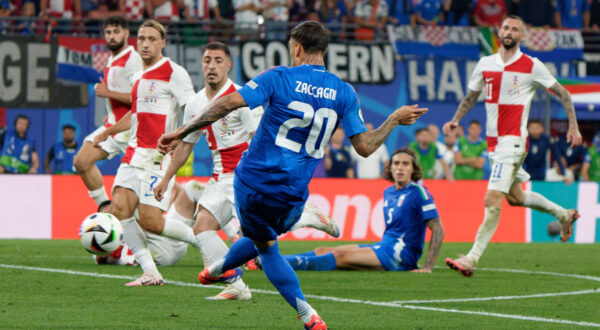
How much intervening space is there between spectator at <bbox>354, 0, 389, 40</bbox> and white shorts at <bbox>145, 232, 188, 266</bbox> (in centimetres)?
1105

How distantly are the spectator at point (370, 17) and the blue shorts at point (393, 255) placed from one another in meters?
10.9

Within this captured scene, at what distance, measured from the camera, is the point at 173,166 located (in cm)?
748

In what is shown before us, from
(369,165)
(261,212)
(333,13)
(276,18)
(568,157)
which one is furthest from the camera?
(333,13)

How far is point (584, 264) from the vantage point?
11781 millimetres

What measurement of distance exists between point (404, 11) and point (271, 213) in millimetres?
16466

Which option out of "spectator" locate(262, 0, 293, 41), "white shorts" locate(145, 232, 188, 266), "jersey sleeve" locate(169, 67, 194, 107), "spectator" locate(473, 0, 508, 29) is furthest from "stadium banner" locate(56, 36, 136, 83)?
"jersey sleeve" locate(169, 67, 194, 107)

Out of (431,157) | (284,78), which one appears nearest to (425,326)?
(284,78)

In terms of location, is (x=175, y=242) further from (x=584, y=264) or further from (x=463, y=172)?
(x=463, y=172)

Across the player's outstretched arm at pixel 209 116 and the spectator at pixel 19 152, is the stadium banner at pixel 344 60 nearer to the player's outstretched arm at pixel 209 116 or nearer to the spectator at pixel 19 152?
the spectator at pixel 19 152

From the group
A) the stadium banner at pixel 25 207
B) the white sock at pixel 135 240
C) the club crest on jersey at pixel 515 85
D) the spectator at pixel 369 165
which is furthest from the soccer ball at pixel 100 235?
the spectator at pixel 369 165

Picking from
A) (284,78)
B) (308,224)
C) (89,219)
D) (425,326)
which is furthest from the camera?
(308,224)

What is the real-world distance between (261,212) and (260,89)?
0.77 metres

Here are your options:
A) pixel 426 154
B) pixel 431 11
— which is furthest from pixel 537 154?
pixel 431 11

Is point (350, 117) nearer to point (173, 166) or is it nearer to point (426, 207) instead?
point (173, 166)
